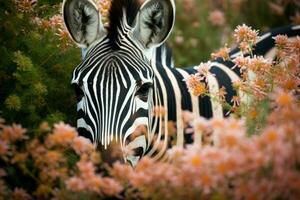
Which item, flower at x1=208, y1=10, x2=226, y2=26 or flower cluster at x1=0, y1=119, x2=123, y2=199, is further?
flower at x1=208, y1=10, x2=226, y2=26

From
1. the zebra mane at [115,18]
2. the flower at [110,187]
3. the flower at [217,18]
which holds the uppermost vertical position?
the flower at [217,18]

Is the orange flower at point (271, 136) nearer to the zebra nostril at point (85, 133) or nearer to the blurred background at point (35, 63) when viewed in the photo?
the zebra nostril at point (85, 133)

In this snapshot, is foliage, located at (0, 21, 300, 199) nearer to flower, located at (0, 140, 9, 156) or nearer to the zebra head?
flower, located at (0, 140, 9, 156)

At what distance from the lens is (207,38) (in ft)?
31.5

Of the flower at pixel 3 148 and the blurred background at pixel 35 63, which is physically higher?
the blurred background at pixel 35 63

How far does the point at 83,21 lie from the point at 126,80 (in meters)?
0.70

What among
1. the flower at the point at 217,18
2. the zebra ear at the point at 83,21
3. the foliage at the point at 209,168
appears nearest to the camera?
the foliage at the point at 209,168

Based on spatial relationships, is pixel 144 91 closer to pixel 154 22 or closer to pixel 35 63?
pixel 154 22

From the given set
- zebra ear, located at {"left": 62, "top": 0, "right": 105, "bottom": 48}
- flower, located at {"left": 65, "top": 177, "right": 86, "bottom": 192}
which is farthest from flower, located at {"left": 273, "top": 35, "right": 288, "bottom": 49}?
flower, located at {"left": 65, "top": 177, "right": 86, "bottom": 192}

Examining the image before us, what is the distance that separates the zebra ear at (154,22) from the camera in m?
4.32

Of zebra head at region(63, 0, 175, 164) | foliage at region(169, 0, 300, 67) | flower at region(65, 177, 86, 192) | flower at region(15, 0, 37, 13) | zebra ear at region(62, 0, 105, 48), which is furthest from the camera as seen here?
foliage at region(169, 0, 300, 67)

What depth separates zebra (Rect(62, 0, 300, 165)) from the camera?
152 inches

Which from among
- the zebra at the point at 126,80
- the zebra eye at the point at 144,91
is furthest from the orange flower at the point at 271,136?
the zebra eye at the point at 144,91

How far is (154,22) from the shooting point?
438 cm
